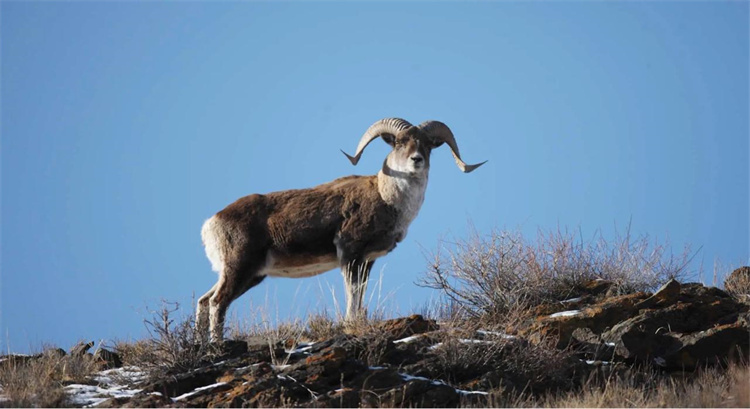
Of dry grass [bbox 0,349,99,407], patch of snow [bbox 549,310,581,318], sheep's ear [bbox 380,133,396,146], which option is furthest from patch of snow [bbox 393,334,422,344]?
sheep's ear [bbox 380,133,396,146]

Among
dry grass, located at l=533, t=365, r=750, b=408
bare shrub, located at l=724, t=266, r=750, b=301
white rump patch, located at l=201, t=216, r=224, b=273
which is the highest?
white rump patch, located at l=201, t=216, r=224, b=273

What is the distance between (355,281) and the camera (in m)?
11.8

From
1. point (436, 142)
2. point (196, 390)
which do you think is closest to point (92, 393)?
point (196, 390)

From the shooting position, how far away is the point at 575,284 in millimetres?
11125

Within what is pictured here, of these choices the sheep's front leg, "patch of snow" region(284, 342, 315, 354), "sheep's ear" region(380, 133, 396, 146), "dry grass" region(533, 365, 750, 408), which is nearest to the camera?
"dry grass" region(533, 365, 750, 408)

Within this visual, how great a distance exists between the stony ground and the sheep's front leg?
1619 mm

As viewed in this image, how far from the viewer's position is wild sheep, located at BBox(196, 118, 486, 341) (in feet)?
39.1

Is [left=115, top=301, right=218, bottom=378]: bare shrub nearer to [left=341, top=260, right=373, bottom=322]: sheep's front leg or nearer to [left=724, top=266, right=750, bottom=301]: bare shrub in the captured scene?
[left=341, top=260, right=373, bottom=322]: sheep's front leg

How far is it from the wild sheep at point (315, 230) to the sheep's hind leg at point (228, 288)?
1 centimetres

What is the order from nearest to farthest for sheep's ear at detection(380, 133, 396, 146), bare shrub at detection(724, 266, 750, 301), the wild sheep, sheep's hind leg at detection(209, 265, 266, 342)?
1. bare shrub at detection(724, 266, 750, 301)
2. sheep's hind leg at detection(209, 265, 266, 342)
3. the wild sheep
4. sheep's ear at detection(380, 133, 396, 146)

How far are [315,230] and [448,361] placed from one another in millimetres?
4159

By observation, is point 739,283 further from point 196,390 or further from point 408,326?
point 196,390

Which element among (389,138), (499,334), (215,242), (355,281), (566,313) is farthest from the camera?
(389,138)

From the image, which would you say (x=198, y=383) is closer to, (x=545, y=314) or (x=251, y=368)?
(x=251, y=368)
